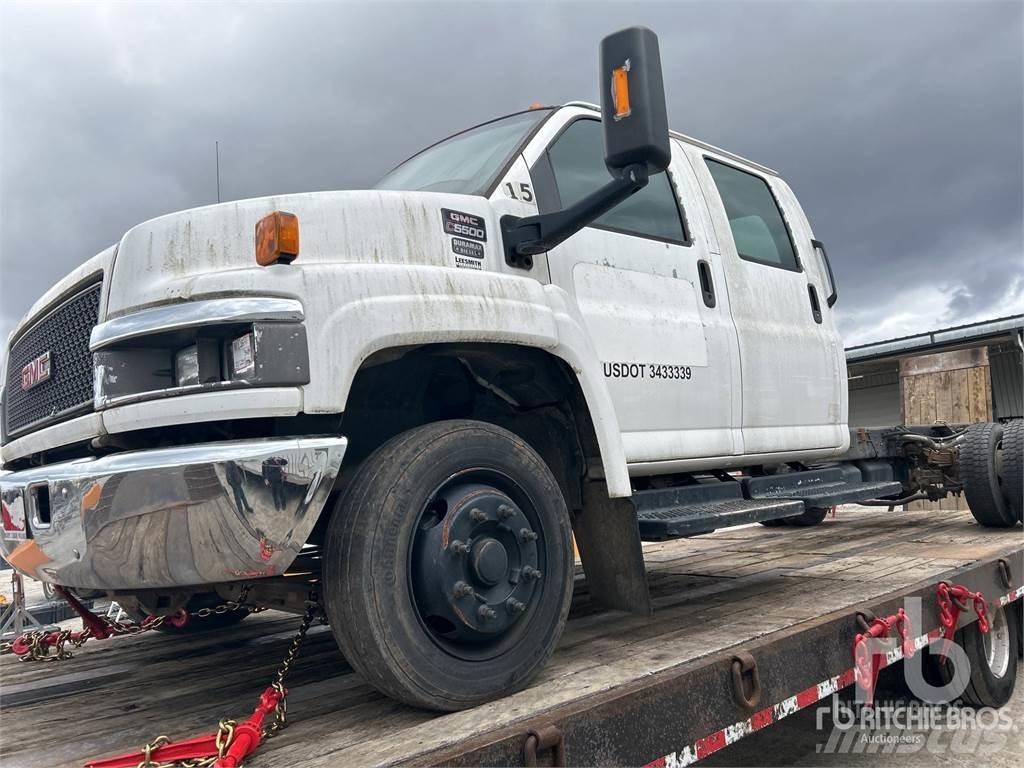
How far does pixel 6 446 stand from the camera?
3.00 metres

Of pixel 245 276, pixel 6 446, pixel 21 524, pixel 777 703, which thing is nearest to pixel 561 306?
pixel 245 276

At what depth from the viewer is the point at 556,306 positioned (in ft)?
8.97

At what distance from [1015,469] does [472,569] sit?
484cm

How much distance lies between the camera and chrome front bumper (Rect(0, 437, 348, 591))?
1978mm

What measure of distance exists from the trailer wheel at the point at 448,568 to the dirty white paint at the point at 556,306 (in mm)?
286

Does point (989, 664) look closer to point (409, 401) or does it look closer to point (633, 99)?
point (409, 401)

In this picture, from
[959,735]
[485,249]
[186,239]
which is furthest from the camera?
[959,735]

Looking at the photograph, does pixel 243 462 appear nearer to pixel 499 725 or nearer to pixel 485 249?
pixel 499 725

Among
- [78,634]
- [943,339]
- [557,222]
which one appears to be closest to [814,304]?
[557,222]

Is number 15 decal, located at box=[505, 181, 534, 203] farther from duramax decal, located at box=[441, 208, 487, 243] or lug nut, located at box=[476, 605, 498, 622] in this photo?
lug nut, located at box=[476, 605, 498, 622]

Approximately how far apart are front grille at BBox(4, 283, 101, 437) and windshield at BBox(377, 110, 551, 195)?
1261 mm

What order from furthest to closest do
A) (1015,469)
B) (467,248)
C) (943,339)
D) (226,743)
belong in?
(943,339)
(1015,469)
(467,248)
(226,743)

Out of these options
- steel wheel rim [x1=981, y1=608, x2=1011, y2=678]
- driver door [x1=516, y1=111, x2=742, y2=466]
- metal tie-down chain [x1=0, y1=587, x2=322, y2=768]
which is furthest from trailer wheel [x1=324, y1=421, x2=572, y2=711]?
steel wheel rim [x1=981, y1=608, x2=1011, y2=678]

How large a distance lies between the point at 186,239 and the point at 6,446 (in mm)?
1312
